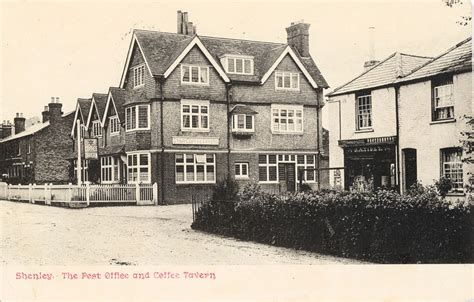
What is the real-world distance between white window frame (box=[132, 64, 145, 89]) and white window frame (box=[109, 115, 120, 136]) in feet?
11.2

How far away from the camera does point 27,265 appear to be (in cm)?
1052

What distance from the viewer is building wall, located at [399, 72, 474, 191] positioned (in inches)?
714

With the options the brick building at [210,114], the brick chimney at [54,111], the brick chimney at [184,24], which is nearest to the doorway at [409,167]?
the brick building at [210,114]

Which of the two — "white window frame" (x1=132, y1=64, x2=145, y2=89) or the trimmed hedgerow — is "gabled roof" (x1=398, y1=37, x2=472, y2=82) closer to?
→ the trimmed hedgerow

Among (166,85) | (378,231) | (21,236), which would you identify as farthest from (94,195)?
(378,231)

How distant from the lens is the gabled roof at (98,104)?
118 feet

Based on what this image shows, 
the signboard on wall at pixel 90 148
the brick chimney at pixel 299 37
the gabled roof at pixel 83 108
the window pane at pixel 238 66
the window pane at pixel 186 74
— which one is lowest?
the signboard on wall at pixel 90 148

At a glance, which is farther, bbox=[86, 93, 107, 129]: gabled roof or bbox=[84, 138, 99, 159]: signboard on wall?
bbox=[86, 93, 107, 129]: gabled roof

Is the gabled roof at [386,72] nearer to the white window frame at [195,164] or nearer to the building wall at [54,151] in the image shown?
the white window frame at [195,164]

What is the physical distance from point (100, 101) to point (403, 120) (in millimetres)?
21697

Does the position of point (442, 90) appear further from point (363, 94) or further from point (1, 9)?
point (1, 9)

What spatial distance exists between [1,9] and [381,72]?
572 inches

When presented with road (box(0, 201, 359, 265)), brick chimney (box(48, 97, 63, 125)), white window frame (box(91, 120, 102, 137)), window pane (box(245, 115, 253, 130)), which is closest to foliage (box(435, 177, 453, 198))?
road (box(0, 201, 359, 265))

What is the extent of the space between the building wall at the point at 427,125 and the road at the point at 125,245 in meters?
8.18
